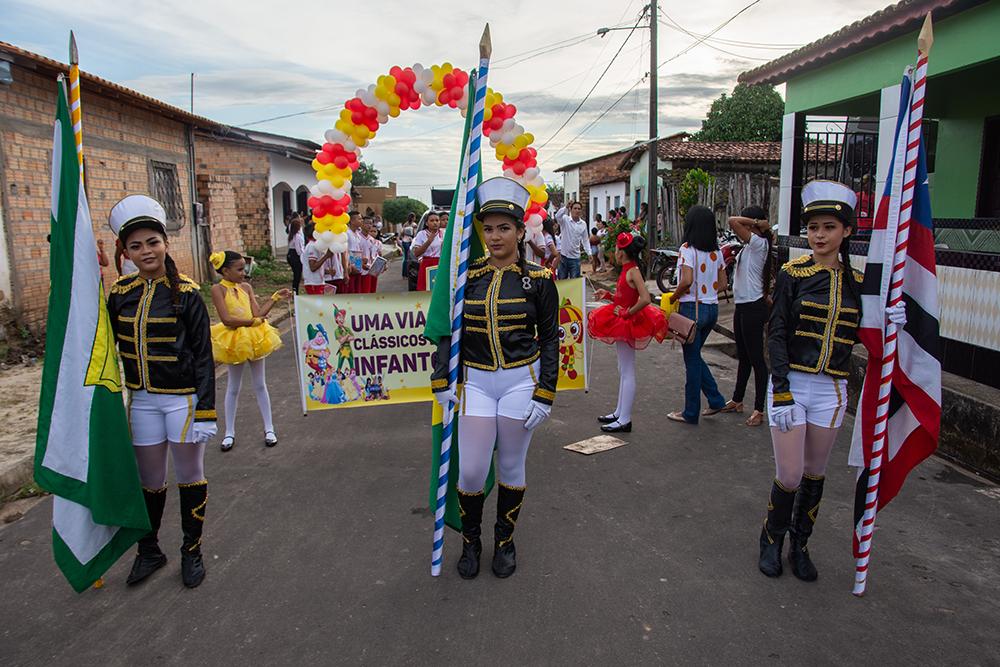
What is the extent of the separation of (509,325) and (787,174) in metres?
9.17

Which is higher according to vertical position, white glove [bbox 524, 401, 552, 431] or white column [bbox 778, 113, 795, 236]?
white column [bbox 778, 113, 795, 236]

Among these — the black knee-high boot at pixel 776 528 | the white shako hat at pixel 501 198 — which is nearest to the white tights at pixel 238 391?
the white shako hat at pixel 501 198

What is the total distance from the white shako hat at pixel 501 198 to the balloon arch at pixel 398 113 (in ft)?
11.8

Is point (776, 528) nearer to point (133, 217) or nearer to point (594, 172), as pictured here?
point (133, 217)

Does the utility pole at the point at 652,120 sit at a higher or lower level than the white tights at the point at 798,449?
higher

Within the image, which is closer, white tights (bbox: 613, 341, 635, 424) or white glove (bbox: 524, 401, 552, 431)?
white glove (bbox: 524, 401, 552, 431)

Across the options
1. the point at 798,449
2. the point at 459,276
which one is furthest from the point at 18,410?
the point at 798,449

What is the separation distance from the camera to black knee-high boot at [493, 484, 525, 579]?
13.0 ft

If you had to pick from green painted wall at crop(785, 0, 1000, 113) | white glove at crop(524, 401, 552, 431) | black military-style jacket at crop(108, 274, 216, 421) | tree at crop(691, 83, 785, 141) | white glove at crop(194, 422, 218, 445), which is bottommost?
white glove at crop(194, 422, 218, 445)

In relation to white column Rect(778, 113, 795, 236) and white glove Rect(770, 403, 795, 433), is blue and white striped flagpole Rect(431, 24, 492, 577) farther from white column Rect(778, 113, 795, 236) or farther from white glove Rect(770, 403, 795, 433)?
white column Rect(778, 113, 795, 236)

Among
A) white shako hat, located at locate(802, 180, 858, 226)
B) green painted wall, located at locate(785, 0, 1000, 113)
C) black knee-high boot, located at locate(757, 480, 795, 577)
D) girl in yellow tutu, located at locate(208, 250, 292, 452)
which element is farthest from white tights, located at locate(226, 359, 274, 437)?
green painted wall, located at locate(785, 0, 1000, 113)

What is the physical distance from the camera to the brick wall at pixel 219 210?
18.0 metres

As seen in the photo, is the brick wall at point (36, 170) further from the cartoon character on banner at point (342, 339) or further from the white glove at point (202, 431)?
the white glove at point (202, 431)

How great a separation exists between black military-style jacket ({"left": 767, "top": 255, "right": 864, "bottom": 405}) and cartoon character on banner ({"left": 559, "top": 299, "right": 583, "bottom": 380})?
8.96ft
